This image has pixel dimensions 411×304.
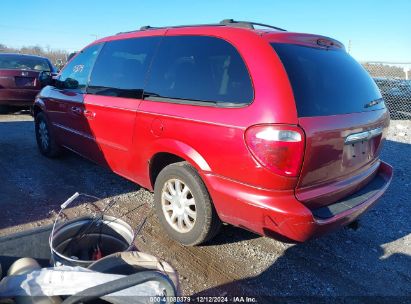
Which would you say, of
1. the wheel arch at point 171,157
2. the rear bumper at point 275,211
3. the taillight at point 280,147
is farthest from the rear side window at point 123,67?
the taillight at point 280,147

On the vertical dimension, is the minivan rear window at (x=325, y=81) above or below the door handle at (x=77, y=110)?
above

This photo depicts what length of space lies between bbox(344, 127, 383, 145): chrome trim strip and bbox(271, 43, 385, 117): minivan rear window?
19 cm

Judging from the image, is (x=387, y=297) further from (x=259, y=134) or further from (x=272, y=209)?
(x=259, y=134)

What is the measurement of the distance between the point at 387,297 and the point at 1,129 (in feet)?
26.0

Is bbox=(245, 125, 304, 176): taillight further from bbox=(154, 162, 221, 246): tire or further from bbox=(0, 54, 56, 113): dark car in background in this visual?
bbox=(0, 54, 56, 113): dark car in background

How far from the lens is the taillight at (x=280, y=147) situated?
92.4 inches

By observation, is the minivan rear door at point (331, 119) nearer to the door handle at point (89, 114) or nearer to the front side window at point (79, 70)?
the door handle at point (89, 114)

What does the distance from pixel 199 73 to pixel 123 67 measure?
4.09ft

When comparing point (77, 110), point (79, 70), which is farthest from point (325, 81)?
point (79, 70)

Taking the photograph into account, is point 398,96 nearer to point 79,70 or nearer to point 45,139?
point 79,70

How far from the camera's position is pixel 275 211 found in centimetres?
242

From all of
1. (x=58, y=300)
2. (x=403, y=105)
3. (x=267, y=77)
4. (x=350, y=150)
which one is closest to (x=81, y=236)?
(x=58, y=300)

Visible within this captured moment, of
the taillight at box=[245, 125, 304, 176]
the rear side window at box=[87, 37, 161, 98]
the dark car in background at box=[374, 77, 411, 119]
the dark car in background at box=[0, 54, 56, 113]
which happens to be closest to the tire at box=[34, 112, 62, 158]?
the rear side window at box=[87, 37, 161, 98]

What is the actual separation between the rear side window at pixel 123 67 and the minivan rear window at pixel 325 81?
1476mm
